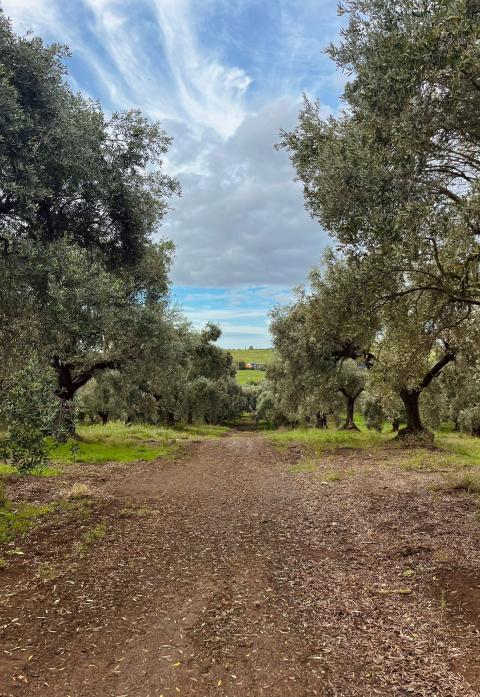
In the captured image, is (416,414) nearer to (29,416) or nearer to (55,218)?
Answer: (55,218)

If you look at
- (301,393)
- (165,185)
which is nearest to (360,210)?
(165,185)

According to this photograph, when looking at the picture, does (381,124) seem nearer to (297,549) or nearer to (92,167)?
(92,167)

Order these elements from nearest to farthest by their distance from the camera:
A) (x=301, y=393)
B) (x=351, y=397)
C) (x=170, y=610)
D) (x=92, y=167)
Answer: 1. (x=170, y=610)
2. (x=92, y=167)
3. (x=301, y=393)
4. (x=351, y=397)

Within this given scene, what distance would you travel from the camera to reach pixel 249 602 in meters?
6.29

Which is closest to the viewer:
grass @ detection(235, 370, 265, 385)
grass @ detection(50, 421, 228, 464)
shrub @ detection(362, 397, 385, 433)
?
grass @ detection(50, 421, 228, 464)

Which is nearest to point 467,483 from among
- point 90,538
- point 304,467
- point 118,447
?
point 304,467

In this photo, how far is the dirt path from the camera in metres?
4.62

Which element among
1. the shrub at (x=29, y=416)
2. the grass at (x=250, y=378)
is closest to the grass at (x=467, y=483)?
the shrub at (x=29, y=416)

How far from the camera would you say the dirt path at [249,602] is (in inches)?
182

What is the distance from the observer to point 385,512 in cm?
1062

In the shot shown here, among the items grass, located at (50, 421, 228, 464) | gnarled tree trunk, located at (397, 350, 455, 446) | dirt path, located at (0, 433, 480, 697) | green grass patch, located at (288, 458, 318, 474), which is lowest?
grass, located at (50, 421, 228, 464)

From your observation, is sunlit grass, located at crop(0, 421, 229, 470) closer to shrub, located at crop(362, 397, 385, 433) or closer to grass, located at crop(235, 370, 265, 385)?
shrub, located at crop(362, 397, 385, 433)

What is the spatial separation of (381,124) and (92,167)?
606 cm

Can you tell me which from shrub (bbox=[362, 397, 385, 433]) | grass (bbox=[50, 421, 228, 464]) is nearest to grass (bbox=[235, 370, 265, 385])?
shrub (bbox=[362, 397, 385, 433])
